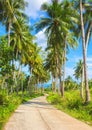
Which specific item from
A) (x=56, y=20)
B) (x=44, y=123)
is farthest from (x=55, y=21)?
(x=44, y=123)

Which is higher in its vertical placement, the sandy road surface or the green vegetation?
the green vegetation

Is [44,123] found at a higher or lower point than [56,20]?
lower

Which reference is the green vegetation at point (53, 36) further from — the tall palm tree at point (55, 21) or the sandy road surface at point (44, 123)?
the sandy road surface at point (44, 123)

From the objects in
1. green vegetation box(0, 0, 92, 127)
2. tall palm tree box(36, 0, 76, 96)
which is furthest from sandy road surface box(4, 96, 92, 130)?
tall palm tree box(36, 0, 76, 96)

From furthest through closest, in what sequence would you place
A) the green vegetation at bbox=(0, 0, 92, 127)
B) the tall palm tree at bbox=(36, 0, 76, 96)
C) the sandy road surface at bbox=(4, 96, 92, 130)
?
the tall palm tree at bbox=(36, 0, 76, 96), the green vegetation at bbox=(0, 0, 92, 127), the sandy road surface at bbox=(4, 96, 92, 130)

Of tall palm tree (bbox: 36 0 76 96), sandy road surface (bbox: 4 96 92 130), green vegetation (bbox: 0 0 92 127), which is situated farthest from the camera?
tall palm tree (bbox: 36 0 76 96)

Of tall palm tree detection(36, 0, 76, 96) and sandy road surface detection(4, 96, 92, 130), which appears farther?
tall palm tree detection(36, 0, 76, 96)

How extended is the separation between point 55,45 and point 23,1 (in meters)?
7.40

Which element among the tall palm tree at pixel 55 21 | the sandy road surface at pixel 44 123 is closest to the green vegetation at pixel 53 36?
the tall palm tree at pixel 55 21

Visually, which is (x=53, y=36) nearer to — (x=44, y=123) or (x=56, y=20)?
(x=56, y=20)

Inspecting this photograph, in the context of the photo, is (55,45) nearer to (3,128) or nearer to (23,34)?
(23,34)

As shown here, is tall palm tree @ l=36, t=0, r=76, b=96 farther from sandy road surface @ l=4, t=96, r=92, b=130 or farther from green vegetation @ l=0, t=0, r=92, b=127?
sandy road surface @ l=4, t=96, r=92, b=130

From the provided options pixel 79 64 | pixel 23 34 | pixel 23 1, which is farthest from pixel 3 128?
pixel 79 64

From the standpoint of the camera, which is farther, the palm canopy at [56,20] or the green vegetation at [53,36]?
the palm canopy at [56,20]
